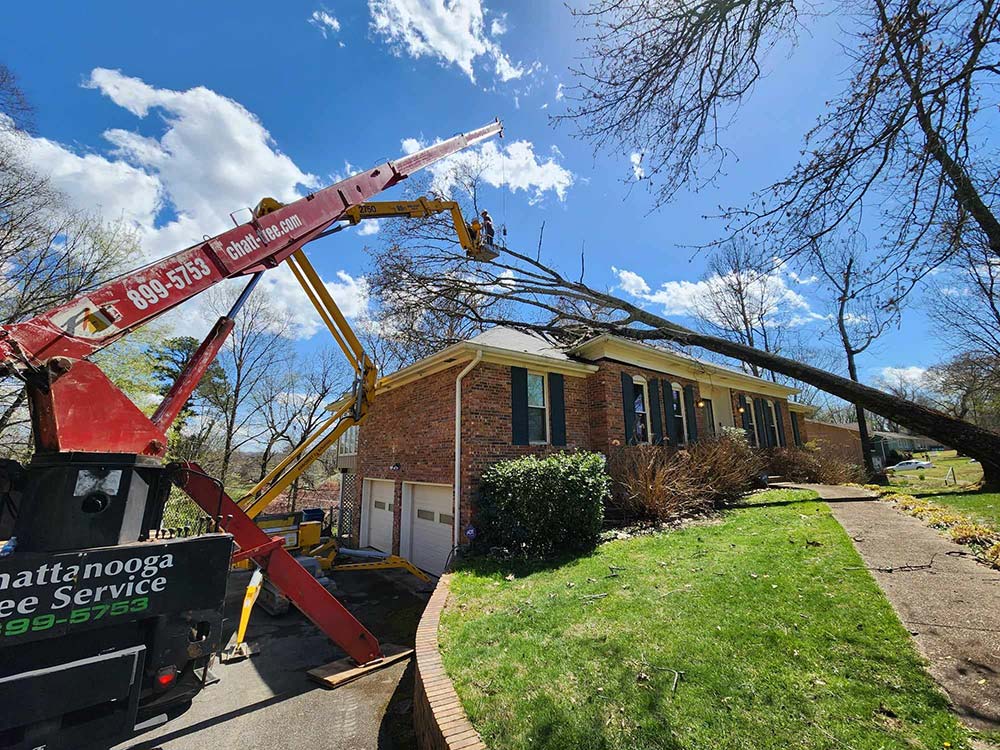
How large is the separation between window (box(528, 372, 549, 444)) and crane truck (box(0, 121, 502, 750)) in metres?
7.50

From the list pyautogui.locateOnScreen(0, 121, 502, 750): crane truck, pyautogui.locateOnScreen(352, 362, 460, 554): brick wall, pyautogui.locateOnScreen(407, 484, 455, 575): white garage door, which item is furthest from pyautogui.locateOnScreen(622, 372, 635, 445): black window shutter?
pyautogui.locateOnScreen(0, 121, 502, 750): crane truck

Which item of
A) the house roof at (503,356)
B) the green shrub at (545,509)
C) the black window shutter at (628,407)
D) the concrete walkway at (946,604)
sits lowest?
the concrete walkway at (946,604)

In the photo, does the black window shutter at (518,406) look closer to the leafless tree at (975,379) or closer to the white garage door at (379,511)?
the white garage door at (379,511)

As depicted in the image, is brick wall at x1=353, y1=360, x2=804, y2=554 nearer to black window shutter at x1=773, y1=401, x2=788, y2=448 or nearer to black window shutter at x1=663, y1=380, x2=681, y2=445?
black window shutter at x1=663, y1=380, x2=681, y2=445

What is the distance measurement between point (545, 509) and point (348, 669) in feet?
12.9

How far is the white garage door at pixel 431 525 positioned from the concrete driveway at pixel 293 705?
102 inches

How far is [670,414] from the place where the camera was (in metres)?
13.7

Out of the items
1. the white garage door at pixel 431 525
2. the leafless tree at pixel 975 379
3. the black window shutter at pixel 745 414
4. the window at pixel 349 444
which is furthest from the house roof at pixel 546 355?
the leafless tree at pixel 975 379

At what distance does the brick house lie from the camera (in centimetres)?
930

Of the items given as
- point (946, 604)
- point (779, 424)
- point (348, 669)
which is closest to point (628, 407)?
point (946, 604)

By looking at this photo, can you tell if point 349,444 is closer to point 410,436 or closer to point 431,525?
Answer: point 410,436

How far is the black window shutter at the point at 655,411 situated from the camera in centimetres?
1285

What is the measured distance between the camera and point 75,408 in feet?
9.38

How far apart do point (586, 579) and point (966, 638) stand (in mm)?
3811
